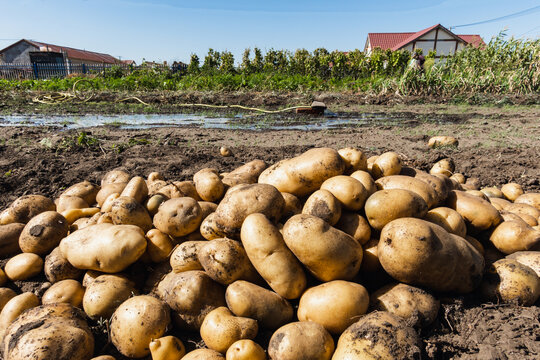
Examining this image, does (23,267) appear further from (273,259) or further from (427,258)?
(427,258)

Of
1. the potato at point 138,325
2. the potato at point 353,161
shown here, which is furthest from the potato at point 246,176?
the potato at point 138,325

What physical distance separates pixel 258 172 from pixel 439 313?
188 centimetres

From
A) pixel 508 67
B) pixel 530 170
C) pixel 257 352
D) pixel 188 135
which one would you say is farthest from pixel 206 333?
pixel 508 67

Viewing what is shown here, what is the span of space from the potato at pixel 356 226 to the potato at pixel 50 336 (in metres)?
1.70

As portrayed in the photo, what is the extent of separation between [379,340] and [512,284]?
42.7 inches

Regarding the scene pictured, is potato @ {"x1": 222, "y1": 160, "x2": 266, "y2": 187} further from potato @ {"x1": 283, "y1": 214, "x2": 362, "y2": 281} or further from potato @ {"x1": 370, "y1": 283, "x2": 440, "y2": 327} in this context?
potato @ {"x1": 370, "y1": 283, "x2": 440, "y2": 327}

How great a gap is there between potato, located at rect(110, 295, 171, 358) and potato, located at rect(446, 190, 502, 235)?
7.50 ft

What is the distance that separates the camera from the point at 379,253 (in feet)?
6.89

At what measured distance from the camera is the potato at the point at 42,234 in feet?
8.46

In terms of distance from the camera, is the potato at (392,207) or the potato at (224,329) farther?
the potato at (392,207)

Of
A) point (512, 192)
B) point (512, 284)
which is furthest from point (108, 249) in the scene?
point (512, 192)

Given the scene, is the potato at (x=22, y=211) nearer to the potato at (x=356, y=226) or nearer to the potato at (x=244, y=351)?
the potato at (x=244, y=351)

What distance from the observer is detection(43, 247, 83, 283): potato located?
241 cm

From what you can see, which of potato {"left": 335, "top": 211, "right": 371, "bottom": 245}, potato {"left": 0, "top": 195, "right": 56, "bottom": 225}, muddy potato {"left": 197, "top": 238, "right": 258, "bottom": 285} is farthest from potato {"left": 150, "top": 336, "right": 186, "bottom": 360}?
potato {"left": 0, "top": 195, "right": 56, "bottom": 225}
